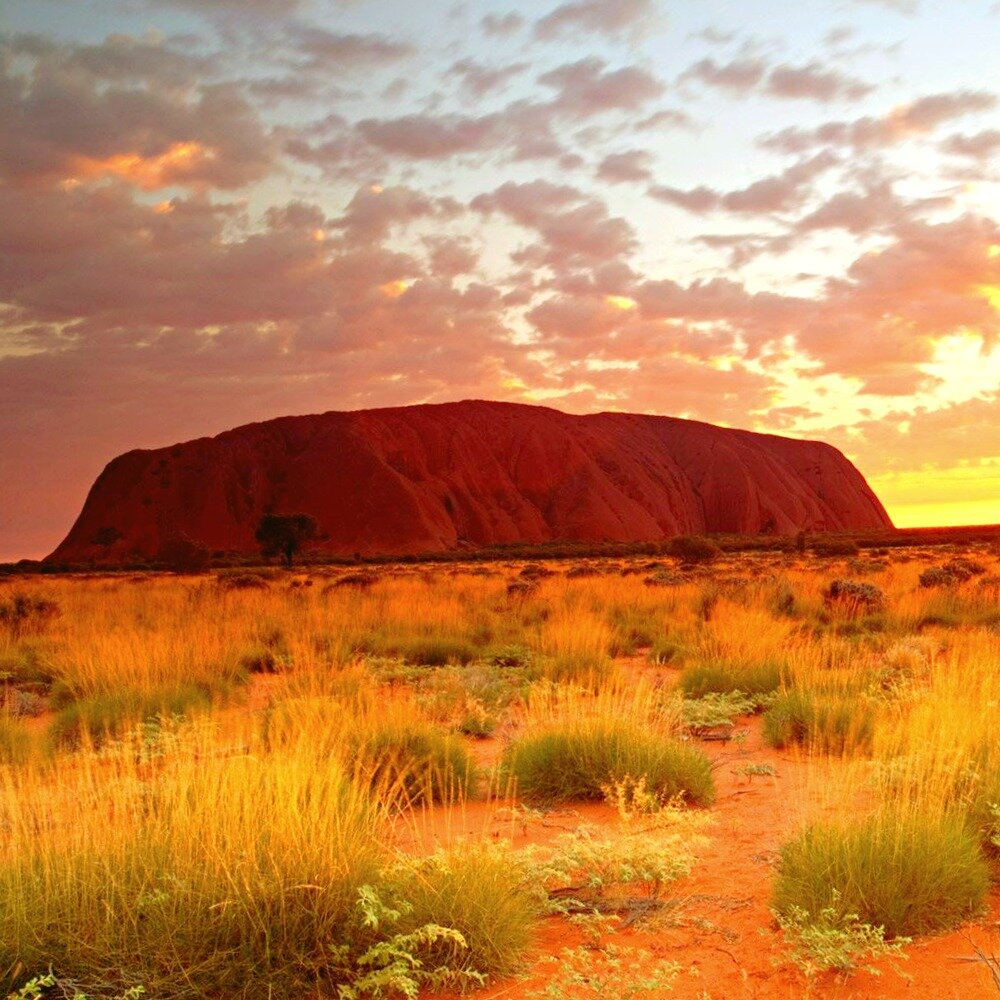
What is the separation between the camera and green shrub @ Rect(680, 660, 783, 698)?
10172mm

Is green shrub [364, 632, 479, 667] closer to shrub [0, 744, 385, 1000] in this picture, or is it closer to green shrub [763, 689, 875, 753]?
green shrub [763, 689, 875, 753]

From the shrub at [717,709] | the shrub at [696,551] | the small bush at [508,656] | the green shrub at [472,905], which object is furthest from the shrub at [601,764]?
the shrub at [696,551]

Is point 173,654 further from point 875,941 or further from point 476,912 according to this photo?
point 875,941

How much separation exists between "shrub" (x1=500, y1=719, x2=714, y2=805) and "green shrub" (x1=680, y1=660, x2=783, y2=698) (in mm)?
3582

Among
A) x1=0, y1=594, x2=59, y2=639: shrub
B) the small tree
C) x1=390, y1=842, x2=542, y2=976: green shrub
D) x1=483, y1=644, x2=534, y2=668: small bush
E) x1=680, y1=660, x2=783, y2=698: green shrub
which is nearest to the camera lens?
x1=390, y1=842, x2=542, y2=976: green shrub

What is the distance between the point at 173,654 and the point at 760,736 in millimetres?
6810

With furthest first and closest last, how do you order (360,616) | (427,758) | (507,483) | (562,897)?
1. (507,483)
2. (360,616)
3. (427,758)
4. (562,897)

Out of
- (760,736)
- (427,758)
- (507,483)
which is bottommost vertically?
(760,736)

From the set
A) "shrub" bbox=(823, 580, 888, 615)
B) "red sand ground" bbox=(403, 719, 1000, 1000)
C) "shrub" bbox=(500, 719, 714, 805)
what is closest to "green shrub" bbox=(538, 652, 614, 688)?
"shrub" bbox=(500, 719, 714, 805)

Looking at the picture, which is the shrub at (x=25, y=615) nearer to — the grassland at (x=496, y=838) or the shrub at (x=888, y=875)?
the grassland at (x=496, y=838)

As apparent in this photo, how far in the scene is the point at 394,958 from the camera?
3811mm

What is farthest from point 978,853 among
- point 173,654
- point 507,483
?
point 507,483

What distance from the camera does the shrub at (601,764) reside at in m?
6.30

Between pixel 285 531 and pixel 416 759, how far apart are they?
169 feet
